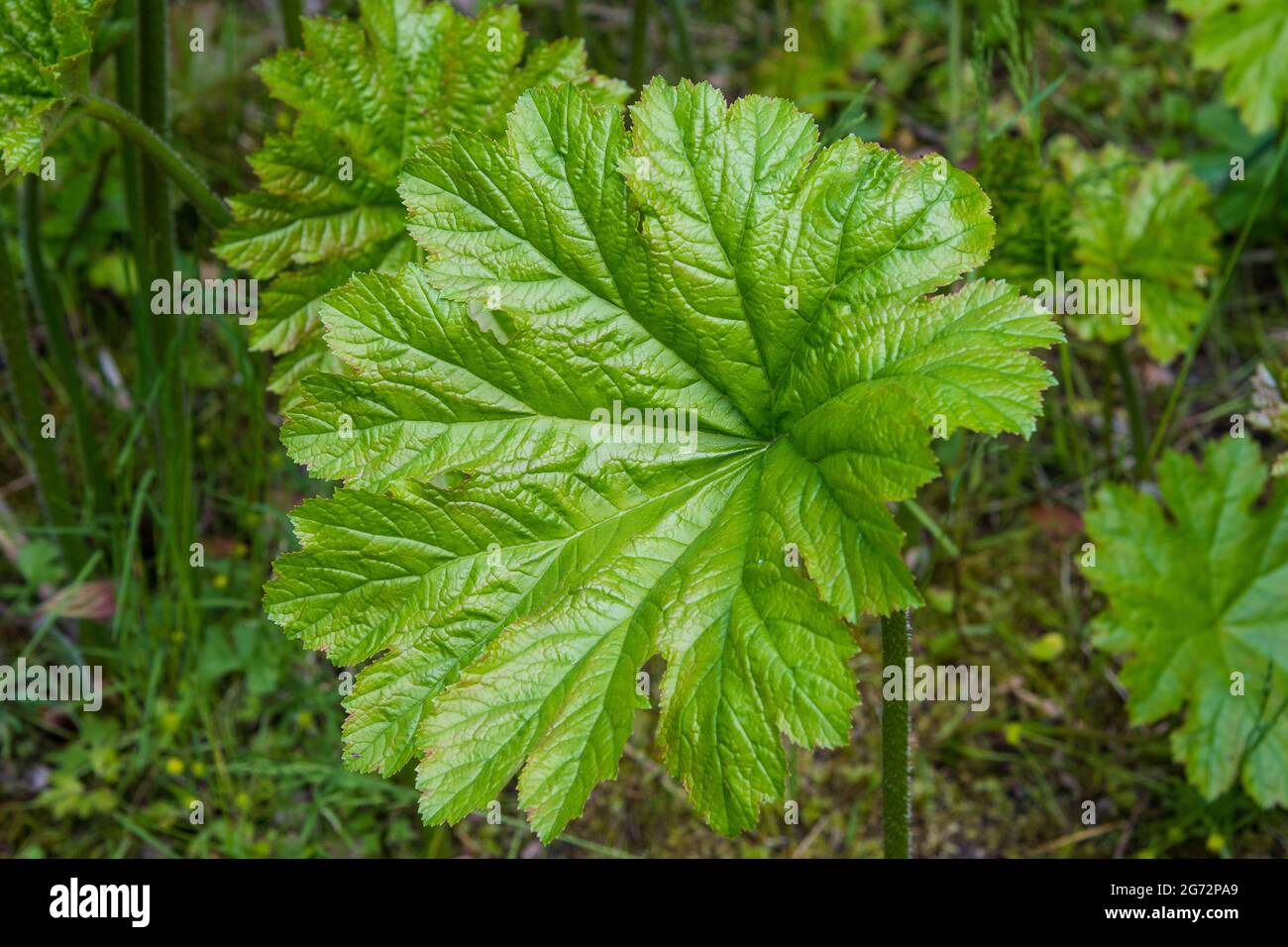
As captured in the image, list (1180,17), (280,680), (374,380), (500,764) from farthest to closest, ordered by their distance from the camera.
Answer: (1180,17) → (280,680) → (374,380) → (500,764)

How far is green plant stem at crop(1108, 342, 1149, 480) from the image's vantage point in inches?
122

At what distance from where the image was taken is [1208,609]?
283 cm

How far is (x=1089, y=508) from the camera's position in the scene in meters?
3.22

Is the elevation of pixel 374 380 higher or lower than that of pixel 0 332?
lower

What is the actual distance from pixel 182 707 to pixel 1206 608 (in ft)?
8.27

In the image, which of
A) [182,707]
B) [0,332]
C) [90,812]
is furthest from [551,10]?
[90,812]
